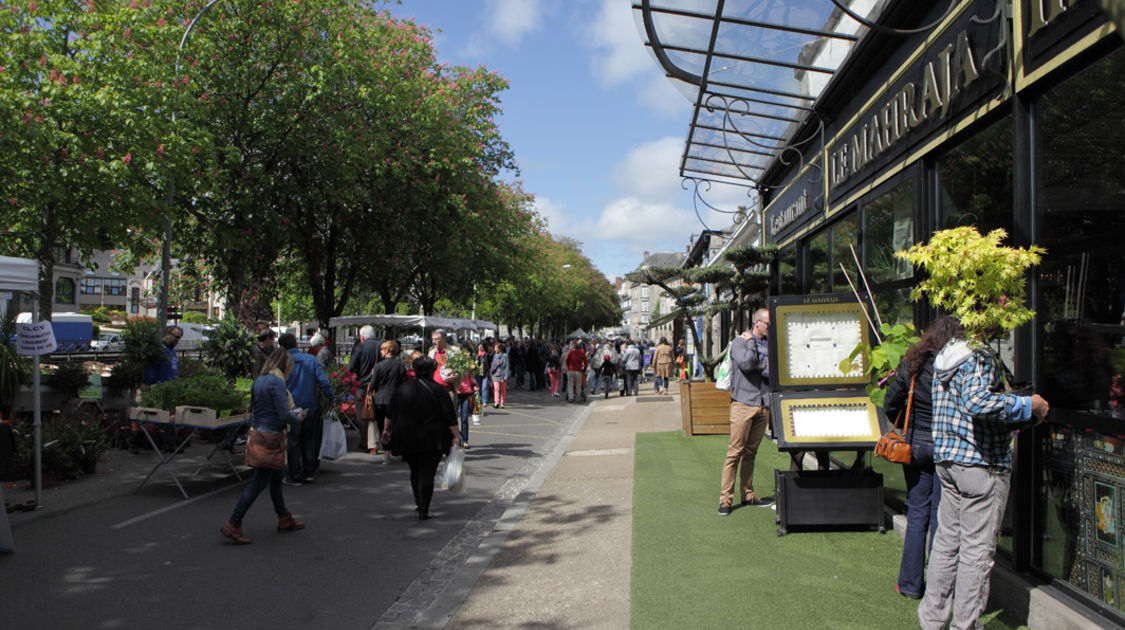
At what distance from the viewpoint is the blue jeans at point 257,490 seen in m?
6.31

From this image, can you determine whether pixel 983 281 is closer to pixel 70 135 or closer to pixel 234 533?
pixel 234 533

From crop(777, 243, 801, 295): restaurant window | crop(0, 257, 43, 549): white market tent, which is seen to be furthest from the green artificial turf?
crop(0, 257, 43, 549): white market tent

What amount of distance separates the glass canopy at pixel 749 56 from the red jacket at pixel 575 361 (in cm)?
1219

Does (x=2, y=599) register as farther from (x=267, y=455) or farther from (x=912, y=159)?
(x=912, y=159)

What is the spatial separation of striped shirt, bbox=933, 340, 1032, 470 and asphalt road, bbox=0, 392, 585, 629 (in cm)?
302

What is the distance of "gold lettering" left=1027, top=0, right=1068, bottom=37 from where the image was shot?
411 cm

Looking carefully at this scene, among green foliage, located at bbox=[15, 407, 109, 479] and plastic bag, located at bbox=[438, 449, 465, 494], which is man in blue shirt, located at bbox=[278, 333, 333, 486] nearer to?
plastic bag, located at bbox=[438, 449, 465, 494]

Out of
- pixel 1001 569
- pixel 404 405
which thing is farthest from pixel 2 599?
pixel 1001 569

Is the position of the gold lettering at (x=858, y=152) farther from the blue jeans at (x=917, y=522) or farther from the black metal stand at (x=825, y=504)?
the blue jeans at (x=917, y=522)

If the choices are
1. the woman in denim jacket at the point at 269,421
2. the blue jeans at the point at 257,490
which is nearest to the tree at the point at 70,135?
the woman in denim jacket at the point at 269,421

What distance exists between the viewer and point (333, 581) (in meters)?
5.37

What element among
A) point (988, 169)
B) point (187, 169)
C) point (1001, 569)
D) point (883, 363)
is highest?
point (187, 169)

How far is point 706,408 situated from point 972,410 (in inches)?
362

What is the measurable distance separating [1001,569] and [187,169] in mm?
13466
